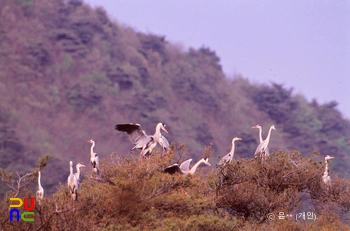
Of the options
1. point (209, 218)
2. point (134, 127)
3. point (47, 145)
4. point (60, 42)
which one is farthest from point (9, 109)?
point (209, 218)

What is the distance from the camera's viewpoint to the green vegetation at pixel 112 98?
4175 cm

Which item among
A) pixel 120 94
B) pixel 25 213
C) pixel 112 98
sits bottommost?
pixel 25 213

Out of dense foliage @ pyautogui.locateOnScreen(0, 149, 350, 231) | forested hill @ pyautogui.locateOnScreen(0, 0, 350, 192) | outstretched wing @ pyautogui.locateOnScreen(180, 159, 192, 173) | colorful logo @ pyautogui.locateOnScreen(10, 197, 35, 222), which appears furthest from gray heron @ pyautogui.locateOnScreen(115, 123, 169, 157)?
forested hill @ pyautogui.locateOnScreen(0, 0, 350, 192)

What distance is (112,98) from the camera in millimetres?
49438

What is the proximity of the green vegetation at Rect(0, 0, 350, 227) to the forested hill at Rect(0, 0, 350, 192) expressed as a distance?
60 millimetres

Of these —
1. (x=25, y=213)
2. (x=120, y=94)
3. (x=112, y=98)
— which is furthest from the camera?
(x=120, y=94)

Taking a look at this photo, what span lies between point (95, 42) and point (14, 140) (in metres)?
15.3

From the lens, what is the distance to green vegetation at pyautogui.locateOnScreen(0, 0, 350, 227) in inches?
1644

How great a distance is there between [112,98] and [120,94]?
68 centimetres

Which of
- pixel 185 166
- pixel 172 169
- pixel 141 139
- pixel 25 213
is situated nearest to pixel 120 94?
pixel 141 139

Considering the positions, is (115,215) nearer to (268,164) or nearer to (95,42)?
(268,164)

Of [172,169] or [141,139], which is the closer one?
[172,169]

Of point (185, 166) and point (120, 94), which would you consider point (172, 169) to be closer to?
point (185, 166)

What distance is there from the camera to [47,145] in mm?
40281
